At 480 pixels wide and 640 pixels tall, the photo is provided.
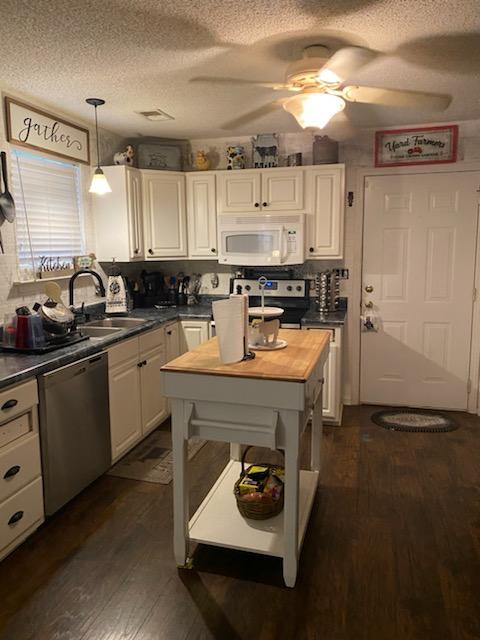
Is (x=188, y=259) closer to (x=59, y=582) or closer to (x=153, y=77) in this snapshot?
(x=153, y=77)

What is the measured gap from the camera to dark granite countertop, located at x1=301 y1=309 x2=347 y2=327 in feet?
12.0

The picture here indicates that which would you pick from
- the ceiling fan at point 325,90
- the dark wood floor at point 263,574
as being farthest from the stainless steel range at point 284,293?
the ceiling fan at point 325,90

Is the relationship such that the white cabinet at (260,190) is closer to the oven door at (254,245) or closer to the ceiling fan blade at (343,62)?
the oven door at (254,245)

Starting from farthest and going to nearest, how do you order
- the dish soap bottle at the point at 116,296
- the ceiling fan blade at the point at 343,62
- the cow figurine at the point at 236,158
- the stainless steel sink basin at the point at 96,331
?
1. the cow figurine at the point at 236,158
2. the dish soap bottle at the point at 116,296
3. the stainless steel sink basin at the point at 96,331
4. the ceiling fan blade at the point at 343,62

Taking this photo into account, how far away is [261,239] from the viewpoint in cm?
399

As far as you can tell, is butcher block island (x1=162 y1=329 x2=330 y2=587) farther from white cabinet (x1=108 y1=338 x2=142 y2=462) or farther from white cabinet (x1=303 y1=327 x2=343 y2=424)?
white cabinet (x1=303 y1=327 x2=343 y2=424)

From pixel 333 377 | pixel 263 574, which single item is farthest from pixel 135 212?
pixel 263 574

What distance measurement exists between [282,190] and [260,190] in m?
0.19

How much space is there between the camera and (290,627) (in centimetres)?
184

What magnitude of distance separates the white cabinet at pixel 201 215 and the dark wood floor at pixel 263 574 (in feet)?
6.83

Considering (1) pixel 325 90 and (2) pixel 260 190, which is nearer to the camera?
(1) pixel 325 90

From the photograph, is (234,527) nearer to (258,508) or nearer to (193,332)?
(258,508)

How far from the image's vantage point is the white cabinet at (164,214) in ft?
13.5

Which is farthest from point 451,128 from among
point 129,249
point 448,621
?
point 448,621
